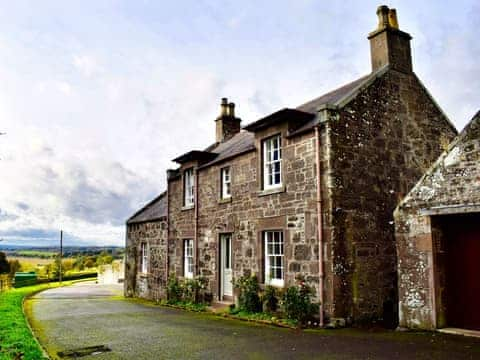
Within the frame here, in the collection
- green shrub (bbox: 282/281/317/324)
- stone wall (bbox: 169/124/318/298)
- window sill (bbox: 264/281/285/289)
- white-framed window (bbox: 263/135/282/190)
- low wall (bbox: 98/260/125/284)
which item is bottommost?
low wall (bbox: 98/260/125/284)

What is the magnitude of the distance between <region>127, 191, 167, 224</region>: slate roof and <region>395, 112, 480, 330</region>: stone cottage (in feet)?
43.1

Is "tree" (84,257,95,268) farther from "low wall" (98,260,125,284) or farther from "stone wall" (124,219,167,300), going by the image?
"stone wall" (124,219,167,300)

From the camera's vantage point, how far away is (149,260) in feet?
73.6

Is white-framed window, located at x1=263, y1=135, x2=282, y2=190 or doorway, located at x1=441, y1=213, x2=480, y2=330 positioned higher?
white-framed window, located at x1=263, y1=135, x2=282, y2=190

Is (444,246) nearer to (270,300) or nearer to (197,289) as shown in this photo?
(270,300)

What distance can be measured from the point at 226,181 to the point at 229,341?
7919 millimetres

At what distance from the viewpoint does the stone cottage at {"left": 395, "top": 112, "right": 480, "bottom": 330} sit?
10008mm

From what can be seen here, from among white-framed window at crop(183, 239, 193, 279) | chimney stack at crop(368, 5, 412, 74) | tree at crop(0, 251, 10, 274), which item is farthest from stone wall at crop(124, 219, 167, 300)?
tree at crop(0, 251, 10, 274)

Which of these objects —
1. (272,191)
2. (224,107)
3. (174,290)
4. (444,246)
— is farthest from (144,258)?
(444,246)

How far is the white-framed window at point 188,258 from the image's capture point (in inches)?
744

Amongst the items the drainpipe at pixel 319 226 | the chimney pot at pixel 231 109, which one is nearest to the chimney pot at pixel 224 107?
the chimney pot at pixel 231 109

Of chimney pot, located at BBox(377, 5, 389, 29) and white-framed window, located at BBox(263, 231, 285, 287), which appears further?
chimney pot, located at BBox(377, 5, 389, 29)

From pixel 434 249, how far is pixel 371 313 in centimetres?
294

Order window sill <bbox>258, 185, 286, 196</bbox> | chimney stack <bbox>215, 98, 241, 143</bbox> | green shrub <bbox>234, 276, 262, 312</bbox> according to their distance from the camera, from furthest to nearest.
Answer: chimney stack <bbox>215, 98, 241, 143</bbox>, green shrub <bbox>234, 276, 262, 312</bbox>, window sill <bbox>258, 185, 286, 196</bbox>
